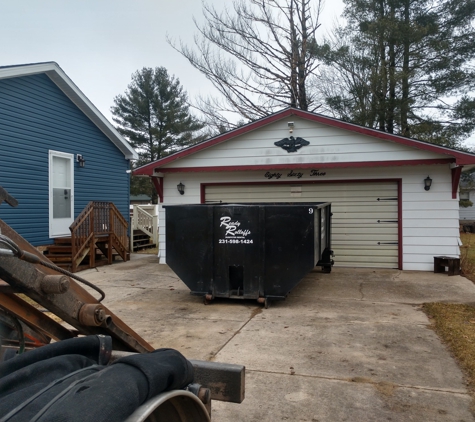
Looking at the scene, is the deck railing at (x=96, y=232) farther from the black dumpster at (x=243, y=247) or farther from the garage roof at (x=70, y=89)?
the black dumpster at (x=243, y=247)

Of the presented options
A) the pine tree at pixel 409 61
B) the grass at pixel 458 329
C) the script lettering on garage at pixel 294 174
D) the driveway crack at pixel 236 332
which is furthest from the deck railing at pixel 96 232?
the pine tree at pixel 409 61

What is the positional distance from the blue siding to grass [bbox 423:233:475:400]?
8.98 meters

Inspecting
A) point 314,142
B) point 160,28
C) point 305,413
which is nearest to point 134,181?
point 160,28

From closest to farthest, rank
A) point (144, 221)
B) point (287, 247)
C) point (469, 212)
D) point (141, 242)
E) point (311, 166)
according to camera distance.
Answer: point (287, 247)
point (311, 166)
point (141, 242)
point (144, 221)
point (469, 212)

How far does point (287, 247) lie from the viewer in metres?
6.41

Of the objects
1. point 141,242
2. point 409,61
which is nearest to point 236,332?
point 141,242

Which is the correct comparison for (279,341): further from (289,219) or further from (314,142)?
(314,142)

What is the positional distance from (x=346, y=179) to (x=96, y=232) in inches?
246

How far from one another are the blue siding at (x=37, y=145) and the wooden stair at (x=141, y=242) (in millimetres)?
2598

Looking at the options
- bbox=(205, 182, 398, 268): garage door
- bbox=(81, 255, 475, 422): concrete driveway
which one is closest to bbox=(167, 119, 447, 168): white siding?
bbox=(205, 182, 398, 268): garage door

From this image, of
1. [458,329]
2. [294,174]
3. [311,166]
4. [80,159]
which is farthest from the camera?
[80,159]

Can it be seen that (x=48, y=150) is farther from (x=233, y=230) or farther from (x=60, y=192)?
(x=233, y=230)

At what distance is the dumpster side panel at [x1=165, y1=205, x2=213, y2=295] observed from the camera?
6.68 m

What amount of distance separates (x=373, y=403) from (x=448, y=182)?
7.30m
